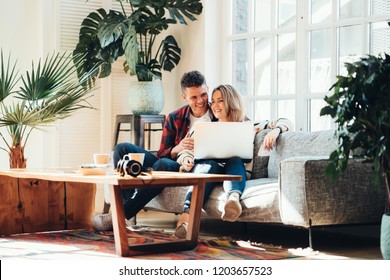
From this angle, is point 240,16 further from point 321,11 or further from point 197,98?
point 197,98

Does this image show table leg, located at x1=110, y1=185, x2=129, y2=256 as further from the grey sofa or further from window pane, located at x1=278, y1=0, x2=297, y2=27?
window pane, located at x1=278, y1=0, x2=297, y2=27

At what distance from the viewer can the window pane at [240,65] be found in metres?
5.91

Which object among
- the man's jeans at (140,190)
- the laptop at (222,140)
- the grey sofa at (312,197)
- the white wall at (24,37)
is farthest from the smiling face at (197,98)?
the white wall at (24,37)

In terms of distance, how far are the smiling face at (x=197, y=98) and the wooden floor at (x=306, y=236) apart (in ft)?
2.46

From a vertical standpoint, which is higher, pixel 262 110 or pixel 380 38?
pixel 380 38

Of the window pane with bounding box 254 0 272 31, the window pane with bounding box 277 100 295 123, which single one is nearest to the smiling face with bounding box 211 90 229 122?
the window pane with bounding box 277 100 295 123

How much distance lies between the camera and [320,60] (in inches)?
207

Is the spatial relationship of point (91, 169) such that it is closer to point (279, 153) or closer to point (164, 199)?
point (164, 199)

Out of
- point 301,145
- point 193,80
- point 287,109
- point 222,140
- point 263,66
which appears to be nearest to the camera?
point 222,140

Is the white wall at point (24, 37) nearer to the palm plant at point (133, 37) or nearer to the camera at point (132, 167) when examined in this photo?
the palm plant at point (133, 37)

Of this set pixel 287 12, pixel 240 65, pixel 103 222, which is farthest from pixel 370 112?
pixel 240 65

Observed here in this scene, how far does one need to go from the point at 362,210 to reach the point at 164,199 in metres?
1.29

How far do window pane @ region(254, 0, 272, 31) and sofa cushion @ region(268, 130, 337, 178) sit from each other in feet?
4.16

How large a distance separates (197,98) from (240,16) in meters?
1.36
